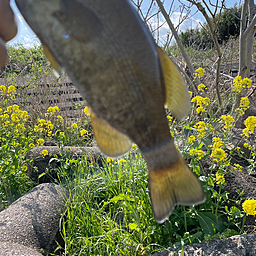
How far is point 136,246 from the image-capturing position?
92.0 inches

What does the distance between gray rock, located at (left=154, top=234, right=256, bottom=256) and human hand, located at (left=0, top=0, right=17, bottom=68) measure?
6.39 feet

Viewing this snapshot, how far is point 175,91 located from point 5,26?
1.18 feet

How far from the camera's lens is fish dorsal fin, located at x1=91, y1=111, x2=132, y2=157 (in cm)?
51

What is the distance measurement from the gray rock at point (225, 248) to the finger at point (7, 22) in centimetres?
196

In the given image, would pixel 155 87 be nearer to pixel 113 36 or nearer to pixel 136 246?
pixel 113 36

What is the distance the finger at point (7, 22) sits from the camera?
463 millimetres

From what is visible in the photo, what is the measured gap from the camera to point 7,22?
47 centimetres

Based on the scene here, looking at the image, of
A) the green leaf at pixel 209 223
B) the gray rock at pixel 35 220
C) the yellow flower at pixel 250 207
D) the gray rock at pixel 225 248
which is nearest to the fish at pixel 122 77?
the gray rock at pixel 225 248

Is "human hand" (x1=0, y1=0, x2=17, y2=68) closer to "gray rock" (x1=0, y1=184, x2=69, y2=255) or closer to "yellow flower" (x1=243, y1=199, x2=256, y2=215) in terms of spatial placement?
"yellow flower" (x1=243, y1=199, x2=256, y2=215)

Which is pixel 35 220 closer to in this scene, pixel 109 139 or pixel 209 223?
pixel 209 223

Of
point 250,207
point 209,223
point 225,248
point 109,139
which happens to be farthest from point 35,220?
point 109,139

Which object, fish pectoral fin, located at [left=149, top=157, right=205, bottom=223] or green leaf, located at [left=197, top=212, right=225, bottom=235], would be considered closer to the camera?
fish pectoral fin, located at [left=149, top=157, right=205, bottom=223]

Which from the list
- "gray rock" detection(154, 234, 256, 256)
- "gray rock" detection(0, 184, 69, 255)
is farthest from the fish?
"gray rock" detection(0, 184, 69, 255)

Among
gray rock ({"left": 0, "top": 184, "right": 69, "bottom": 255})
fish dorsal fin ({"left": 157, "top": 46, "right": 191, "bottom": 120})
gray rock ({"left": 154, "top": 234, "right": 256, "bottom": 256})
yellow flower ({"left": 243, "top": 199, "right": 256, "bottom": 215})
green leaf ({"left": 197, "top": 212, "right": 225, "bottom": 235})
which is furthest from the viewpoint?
gray rock ({"left": 0, "top": 184, "right": 69, "bottom": 255})
